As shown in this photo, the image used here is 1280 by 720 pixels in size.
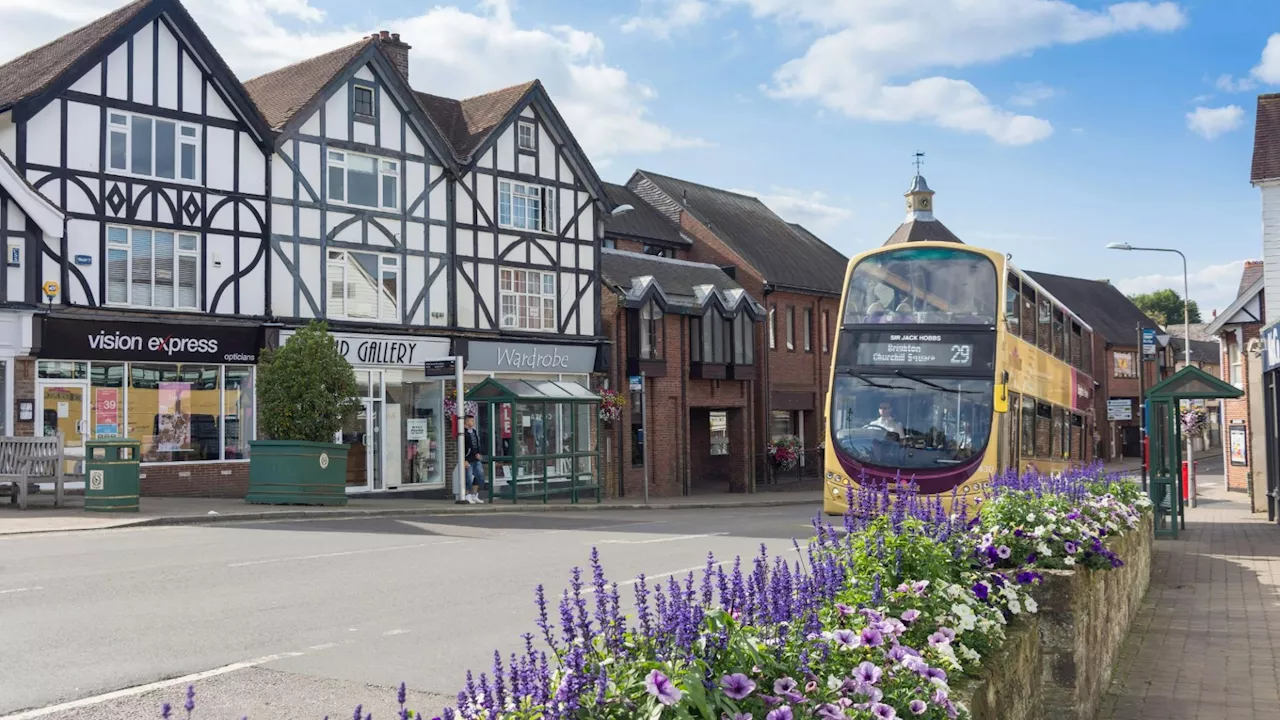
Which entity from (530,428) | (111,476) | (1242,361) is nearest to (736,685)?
(111,476)

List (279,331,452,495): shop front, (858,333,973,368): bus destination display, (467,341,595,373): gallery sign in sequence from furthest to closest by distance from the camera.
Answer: (467,341,595,373): gallery sign → (279,331,452,495): shop front → (858,333,973,368): bus destination display

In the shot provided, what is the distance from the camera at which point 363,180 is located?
28750 mm

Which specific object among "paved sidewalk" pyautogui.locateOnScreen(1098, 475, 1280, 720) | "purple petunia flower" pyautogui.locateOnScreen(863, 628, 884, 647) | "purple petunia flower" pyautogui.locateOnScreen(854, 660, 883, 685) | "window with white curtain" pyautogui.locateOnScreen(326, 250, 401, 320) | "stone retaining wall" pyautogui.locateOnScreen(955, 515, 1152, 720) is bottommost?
"paved sidewalk" pyautogui.locateOnScreen(1098, 475, 1280, 720)

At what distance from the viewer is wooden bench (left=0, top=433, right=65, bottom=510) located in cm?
2008

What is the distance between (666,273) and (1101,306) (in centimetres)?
4566

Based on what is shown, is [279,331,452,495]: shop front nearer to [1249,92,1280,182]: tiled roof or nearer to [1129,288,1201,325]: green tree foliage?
[1249,92,1280,182]: tiled roof

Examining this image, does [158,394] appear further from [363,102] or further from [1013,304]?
[1013,304]

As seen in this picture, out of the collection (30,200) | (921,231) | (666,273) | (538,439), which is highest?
(921,231)

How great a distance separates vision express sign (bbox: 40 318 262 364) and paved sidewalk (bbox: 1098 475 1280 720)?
59.9 ft

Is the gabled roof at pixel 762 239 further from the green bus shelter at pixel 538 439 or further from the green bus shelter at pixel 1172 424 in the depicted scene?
the green bus shelter at pixel 1172 424

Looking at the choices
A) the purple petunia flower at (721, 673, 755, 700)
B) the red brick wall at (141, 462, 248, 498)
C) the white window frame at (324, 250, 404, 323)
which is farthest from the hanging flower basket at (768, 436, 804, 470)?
the purple petunia flower at (721, 673, 755, 700)

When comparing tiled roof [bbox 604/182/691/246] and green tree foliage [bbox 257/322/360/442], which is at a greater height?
tiled roof [bbox 604/182/691/246]

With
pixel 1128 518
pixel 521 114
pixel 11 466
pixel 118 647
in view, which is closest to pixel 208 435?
pixel 11 466

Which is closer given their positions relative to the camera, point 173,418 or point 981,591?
point 981,591
